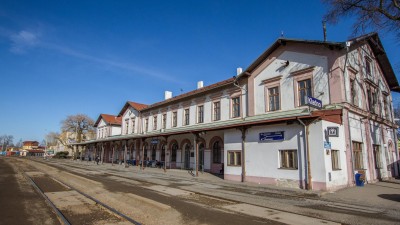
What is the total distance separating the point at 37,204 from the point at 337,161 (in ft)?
46.7

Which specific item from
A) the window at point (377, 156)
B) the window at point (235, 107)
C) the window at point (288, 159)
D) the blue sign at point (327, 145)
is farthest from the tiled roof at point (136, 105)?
the window at point (377, 156)

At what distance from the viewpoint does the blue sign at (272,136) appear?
14899mm

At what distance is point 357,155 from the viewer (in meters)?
16.0

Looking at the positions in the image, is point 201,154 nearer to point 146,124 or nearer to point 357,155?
point 146,124

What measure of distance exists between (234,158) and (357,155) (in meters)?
7.68

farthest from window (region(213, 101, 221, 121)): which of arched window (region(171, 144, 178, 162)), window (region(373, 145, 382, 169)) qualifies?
window (region(373, 145, 382, 169))

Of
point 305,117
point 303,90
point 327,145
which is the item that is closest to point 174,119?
point 303,90

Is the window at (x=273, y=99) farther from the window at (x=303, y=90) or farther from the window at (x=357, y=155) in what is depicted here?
the window at (x=357, y=155)

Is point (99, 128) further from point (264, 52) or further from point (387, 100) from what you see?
point (387, 100)

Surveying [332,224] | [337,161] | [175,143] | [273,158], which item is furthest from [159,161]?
[332,224]

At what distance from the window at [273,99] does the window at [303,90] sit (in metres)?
1.68

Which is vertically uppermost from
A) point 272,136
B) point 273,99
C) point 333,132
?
point 273,99

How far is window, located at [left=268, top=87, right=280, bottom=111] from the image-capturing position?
18263mm

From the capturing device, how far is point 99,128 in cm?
4856
